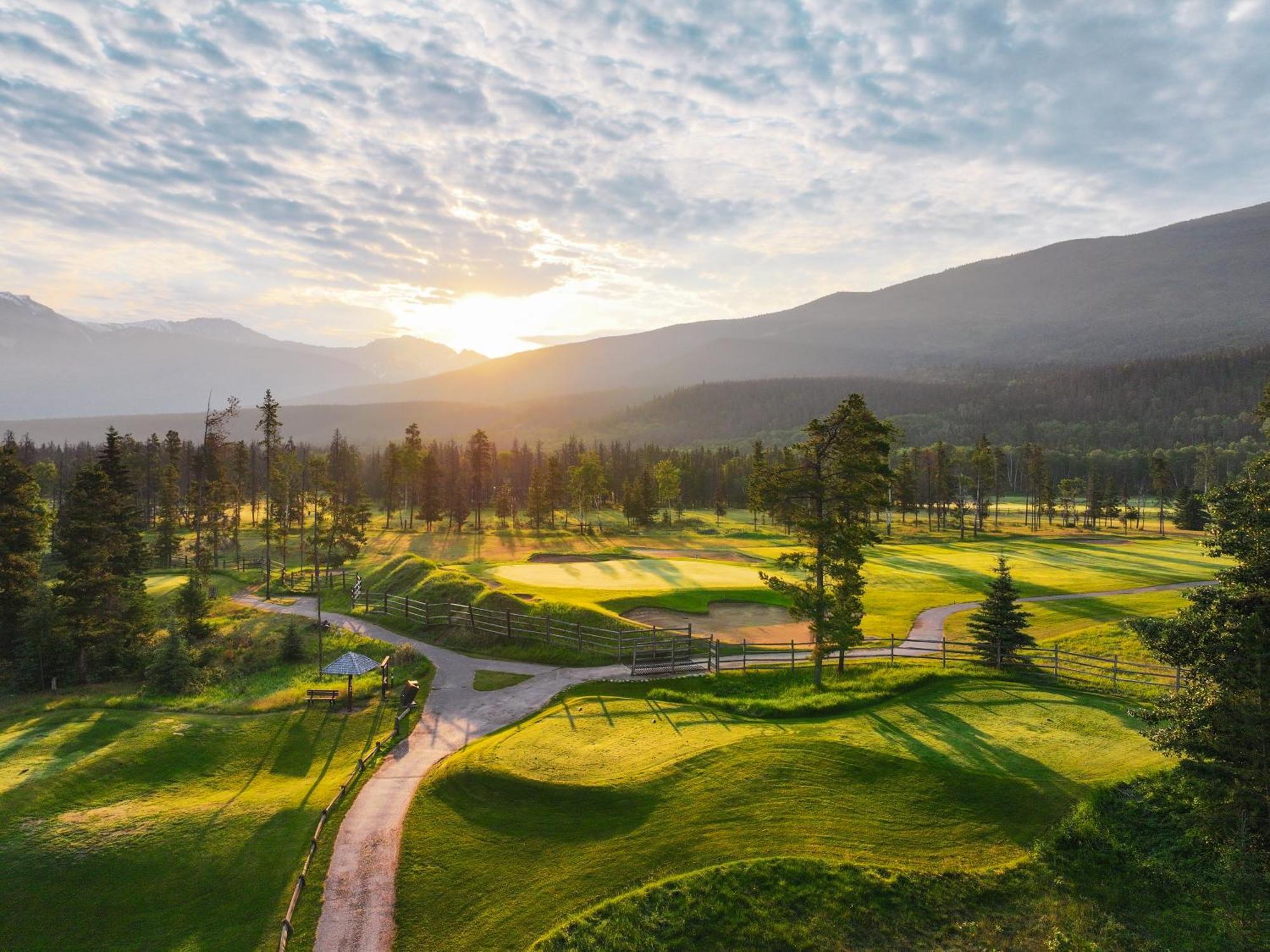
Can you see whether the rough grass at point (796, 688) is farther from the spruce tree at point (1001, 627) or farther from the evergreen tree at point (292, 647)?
the evergreen tree at point (292, 647)

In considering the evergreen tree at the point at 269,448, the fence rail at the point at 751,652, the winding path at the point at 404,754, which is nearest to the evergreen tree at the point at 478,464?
the evergreen tree at the point at 269,448

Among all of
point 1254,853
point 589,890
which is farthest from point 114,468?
point 1254,853

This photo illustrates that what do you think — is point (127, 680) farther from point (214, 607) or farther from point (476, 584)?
point (476, 584)

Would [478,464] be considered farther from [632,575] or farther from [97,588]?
[97,588]

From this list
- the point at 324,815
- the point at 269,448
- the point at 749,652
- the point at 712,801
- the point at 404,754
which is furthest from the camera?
the point at 269,448

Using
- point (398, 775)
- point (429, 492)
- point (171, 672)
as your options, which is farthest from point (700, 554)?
point (398, 775)

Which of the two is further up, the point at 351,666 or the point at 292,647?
the point at 351,666

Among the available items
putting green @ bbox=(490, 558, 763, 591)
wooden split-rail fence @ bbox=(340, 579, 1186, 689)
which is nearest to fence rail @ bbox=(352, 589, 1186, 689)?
wooden split-rail fence @ bbox=(340, 579, 1186, 689)

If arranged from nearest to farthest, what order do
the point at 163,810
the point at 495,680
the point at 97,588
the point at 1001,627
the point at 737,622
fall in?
1. the point at 163,810
2. the point at 495,680
3. the point at 1001,627
4. the point at 97,588
5. the point at 737,622
